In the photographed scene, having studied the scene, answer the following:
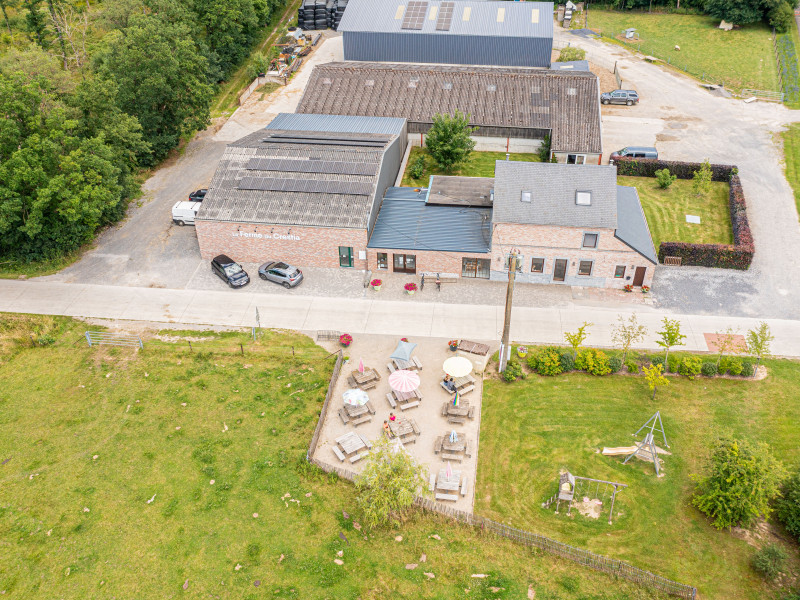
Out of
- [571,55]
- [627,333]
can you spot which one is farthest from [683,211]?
[571,55]

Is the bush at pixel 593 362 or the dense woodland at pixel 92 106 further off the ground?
the dense woodland at pixel 92 106

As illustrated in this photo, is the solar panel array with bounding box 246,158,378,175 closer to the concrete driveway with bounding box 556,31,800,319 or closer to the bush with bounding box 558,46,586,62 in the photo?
the concrete driveway with bounding box 556,31,800,319

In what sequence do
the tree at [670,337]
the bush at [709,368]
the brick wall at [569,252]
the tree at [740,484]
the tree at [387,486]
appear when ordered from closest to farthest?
the tree at [740,484], the tree at [387,486], the tree at [670,337], the bush at [709,368], the brick wall at [569,252]

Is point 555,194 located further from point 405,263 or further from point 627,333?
point 405,263

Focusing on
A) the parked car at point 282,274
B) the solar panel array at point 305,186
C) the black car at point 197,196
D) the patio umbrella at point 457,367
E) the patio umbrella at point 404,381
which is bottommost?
the parked car at point 282,274

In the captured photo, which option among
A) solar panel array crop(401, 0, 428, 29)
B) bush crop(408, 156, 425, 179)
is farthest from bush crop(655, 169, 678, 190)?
solar panel array crop(401, 0, 428, 29)

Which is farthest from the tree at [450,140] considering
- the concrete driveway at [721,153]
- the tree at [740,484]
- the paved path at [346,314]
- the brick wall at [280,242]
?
the tree at [740,484]

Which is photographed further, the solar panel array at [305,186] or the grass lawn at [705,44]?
the grass lawn at [705,44]

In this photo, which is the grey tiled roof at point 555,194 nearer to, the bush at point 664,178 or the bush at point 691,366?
the bush at point 691,366

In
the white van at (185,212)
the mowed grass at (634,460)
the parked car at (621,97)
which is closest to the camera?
the mowed grass at (634,460)
